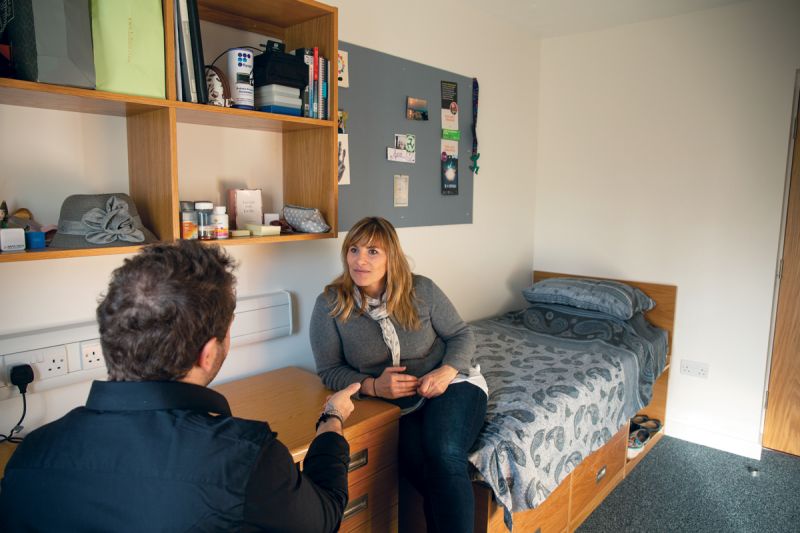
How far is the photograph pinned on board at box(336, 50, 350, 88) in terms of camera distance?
2.34 meters

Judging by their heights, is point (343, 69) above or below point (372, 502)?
above

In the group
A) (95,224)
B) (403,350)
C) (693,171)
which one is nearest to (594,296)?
(693,171)

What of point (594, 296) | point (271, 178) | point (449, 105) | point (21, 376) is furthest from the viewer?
point (594, 296)

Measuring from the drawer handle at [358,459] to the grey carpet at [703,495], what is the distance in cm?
120

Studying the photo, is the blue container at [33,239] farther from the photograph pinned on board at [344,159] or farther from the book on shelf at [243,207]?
the photograph pinned on board at [344,159]

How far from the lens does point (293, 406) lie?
1.82m

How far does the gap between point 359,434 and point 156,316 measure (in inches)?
36.5

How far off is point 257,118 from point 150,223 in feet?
1.46

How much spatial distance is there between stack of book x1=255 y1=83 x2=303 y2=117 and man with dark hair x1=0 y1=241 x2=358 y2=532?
0.91 m

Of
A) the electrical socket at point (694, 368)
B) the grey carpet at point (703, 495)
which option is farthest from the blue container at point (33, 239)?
the electrical socket at point (694, 368)

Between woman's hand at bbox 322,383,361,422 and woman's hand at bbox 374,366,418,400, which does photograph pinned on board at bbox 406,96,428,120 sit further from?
woman's hand at bbox 322,383,361,422

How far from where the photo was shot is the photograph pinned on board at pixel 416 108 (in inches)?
107

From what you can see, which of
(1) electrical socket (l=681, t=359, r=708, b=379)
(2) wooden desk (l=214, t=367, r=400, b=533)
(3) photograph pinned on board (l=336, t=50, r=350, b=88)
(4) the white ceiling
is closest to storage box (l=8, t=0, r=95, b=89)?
(2) wooden desk (l=214, t=367, r=400, b=533)

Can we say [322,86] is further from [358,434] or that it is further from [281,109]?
[358,434]
